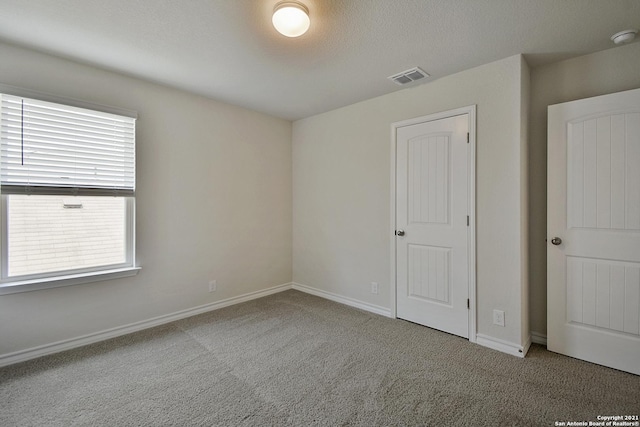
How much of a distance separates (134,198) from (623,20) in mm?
4129

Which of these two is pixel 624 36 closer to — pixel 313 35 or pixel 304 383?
pixel 313 35

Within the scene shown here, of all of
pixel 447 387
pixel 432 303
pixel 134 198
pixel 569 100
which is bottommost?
pixel 447 387

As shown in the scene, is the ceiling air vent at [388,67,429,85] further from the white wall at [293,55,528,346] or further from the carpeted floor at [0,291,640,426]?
the carpeted floor at [0,291,640,426]

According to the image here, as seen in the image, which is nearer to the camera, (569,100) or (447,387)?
(447,387)

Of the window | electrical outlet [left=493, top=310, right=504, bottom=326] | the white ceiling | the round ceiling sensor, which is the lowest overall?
electrical outlet [left=493, top=310, right=504, bottom=326]

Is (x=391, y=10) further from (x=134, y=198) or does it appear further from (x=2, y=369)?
(x=2, y=369)

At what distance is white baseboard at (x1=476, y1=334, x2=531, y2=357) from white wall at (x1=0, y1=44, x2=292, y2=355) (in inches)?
103

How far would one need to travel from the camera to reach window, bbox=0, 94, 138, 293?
2.24 meters

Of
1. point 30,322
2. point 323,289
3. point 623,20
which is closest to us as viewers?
point 623,20

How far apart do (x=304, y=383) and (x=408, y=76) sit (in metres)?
2.80

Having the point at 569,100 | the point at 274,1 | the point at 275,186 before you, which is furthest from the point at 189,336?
the point at 569,100

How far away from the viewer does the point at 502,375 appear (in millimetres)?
2078

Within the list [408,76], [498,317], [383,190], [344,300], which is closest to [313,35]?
[408,76]

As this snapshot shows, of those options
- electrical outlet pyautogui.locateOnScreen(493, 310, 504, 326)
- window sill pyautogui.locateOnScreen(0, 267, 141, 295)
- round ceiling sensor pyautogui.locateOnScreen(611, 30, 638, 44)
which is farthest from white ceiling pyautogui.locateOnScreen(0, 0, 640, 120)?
electrical outlet pyautogui.locateOnScreen(493, 310, 504, 326)
